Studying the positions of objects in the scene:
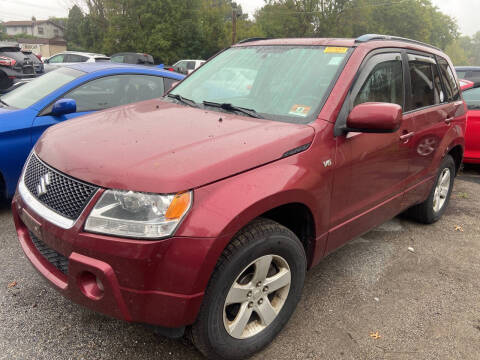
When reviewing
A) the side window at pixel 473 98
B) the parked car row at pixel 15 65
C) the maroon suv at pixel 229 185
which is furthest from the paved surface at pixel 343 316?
the parked car row at pixel 15 65

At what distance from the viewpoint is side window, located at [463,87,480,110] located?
6.08 metres

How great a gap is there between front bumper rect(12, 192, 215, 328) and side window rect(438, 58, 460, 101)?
330 cm

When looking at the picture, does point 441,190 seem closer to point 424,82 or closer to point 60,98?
point 424,82

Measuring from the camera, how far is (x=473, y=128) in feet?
19.6

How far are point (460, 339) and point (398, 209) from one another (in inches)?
45.9

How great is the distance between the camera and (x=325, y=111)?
253 centimetres

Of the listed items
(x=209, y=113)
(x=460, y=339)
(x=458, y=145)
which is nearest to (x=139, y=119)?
(x=209, y=113)

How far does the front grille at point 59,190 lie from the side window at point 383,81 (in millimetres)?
1781

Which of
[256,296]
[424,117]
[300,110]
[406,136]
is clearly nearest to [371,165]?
[406,136]

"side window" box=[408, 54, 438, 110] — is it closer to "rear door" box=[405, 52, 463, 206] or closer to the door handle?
"rear door" box=[405, 52, 463, 206]

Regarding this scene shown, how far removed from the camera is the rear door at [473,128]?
597 centimetres

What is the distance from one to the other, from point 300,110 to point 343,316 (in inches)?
55.5

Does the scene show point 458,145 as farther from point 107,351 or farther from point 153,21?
point 153,21

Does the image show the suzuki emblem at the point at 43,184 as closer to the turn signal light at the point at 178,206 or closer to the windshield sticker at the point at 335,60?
the turn signal light at the point at 178,206
